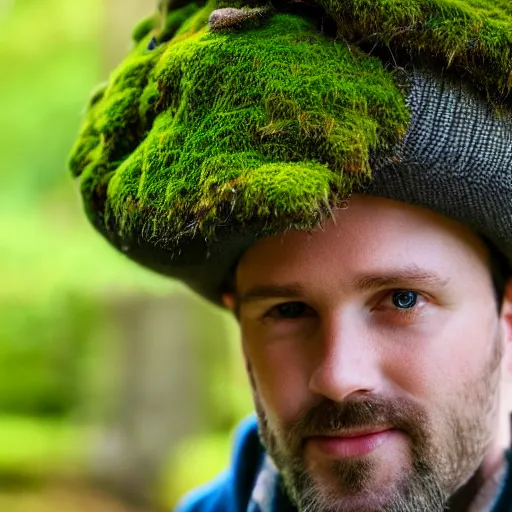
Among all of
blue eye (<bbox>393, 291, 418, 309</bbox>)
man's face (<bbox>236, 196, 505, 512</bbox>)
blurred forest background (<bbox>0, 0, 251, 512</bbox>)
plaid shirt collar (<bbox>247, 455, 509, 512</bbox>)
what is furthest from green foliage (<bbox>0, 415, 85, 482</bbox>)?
blue eye (<bbox>393, 291, 418, 309</bbox>)

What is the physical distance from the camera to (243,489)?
1587mm

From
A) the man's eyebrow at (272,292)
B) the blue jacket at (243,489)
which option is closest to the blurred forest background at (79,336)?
the blue jacket at (243,489)

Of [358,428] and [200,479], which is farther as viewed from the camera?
[200,479]

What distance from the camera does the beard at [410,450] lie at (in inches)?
45.4

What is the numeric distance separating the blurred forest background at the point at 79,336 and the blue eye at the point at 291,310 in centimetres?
267

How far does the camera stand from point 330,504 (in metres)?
1.19

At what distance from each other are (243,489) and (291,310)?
53 cm

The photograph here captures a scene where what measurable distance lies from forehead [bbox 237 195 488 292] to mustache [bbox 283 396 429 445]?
0.63 feet

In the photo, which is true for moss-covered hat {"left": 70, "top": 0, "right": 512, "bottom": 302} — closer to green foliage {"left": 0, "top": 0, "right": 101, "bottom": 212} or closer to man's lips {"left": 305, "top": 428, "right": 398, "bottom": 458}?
man's lips {"left": 305, "top": 428, "right": 398, "bottom": 458}

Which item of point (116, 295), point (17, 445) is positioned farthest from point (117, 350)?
point (17, 445)

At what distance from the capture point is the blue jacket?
4.93 feet

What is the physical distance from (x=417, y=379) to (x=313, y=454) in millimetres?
214

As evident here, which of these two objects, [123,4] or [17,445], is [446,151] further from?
[17,445]

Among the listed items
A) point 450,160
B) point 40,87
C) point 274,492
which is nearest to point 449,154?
point 450,160
